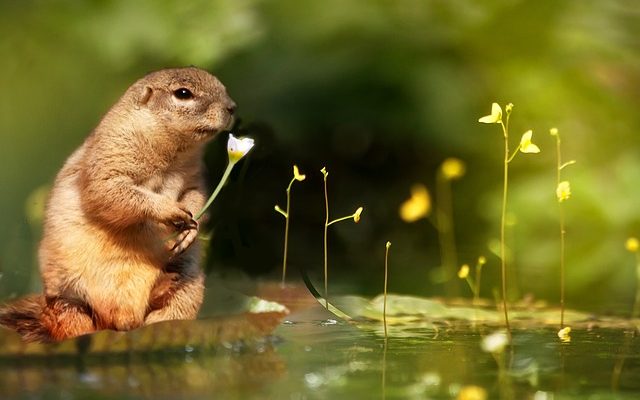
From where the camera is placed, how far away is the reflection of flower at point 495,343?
2662mm

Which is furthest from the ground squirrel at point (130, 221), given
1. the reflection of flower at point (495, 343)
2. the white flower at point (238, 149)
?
the reflection of flower at point (495, 343)

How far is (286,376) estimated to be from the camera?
8.78 ft

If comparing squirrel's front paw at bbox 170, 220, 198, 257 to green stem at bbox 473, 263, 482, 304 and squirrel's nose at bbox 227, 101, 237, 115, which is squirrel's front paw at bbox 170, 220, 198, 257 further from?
green stem at bbox 473, 263, 482, 304

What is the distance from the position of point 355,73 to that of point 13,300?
13.4ft

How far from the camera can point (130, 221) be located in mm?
3027

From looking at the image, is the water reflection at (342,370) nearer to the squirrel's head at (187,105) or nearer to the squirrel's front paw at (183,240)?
the squirrel's front paw at (183,240)

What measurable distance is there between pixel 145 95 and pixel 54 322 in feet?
2.12

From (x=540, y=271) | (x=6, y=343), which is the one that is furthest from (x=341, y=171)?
(x=6, y=343)

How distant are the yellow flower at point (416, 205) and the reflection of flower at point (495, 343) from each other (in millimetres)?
2143

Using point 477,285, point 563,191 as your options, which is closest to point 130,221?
point 563,191

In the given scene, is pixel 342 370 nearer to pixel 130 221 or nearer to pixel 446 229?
pixel 130 221

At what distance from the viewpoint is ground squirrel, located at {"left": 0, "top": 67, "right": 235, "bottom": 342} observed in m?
3.03

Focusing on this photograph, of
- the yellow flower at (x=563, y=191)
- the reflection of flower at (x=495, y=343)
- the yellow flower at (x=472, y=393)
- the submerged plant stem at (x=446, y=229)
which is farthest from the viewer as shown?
the submerged plant stem at (x=446, y=229)

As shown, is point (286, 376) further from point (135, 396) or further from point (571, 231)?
point (571, 231)
